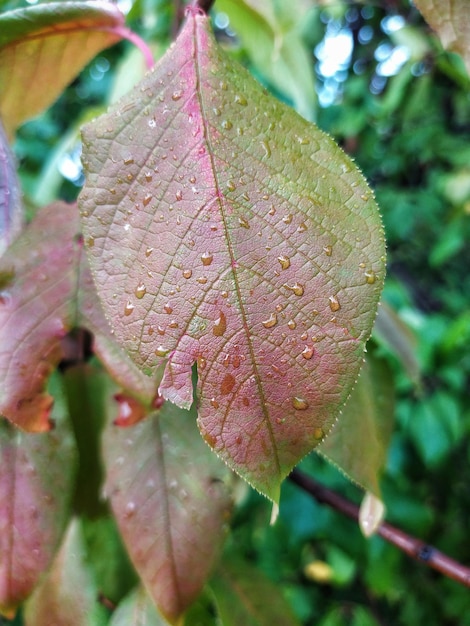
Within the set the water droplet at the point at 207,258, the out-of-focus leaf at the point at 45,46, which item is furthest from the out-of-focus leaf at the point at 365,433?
the out-of-focus leaf at the point at 45,46

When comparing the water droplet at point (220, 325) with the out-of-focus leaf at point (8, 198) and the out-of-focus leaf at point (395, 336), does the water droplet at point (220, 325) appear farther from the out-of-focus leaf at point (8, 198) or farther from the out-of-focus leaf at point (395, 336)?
the out-of-focus leaf at point (395, 336)

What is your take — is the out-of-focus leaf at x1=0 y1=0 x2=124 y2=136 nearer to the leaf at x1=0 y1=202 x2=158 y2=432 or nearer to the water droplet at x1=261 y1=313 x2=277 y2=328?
the leaf at x1=0 y1=202 x2=158 y2=432

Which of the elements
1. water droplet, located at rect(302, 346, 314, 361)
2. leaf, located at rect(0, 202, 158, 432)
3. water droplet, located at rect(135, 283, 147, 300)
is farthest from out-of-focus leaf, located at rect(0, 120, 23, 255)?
water droplet, located at rect(302, 346, 314, 361)

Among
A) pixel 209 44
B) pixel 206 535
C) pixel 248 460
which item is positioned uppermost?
pixel 209 44

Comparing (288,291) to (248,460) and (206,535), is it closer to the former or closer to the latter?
(248,460)

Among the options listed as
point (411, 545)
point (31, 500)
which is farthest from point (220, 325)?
point (411, 545)

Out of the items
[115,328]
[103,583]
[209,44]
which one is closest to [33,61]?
[209,44]
